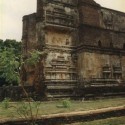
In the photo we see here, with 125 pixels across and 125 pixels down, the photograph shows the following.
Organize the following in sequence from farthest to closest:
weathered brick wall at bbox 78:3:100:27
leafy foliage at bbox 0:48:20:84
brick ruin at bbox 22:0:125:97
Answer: weathered brick wall at bbox 78:3:100:27 < brick ruin at bbox 22:0:125:97 < leafy foliage at bbox 0:48:20:84

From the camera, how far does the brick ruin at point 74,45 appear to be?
69.1 ft

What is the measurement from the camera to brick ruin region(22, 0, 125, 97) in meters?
21.0

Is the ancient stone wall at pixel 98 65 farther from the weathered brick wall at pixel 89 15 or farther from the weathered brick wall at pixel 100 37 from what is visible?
the weathered brick wall at pixel 89 15

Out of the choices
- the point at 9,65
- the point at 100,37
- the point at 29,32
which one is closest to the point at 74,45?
the point at 100,37

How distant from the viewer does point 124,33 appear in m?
26.9

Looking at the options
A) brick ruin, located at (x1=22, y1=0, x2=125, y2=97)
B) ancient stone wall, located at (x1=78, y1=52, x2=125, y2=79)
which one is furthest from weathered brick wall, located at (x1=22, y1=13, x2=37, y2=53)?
ancient stone wall, located at (x1=78, y1=52, x2=125, y2=79)

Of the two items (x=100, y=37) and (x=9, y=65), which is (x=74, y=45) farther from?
(x=9, y=65)

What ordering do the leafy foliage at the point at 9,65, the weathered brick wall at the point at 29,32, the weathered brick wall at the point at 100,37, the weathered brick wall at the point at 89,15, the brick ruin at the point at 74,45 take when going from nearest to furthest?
A: the leafy foliage at the point at 9,65
the brick ruin at the point at 74,45
the weathered brick wall at the point at 100,37
the weathered brick wall at the point at 89,15
the weathered brick wall at the point at 29,32

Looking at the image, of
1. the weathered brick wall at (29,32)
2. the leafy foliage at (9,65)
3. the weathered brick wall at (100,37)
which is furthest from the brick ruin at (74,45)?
the leafy foliage at (9,65)

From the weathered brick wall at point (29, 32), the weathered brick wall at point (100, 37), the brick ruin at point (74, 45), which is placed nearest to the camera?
the brick ruin at point (74, 45)

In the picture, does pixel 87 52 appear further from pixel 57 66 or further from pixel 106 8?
pixel 106 8

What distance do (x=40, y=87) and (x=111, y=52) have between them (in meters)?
7.00

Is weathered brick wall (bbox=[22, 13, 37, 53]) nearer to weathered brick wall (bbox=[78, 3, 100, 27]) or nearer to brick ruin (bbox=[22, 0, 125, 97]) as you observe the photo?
brick ruin (bbox=[22, 0, 125, 97])

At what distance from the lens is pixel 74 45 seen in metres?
23.0
